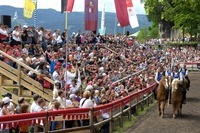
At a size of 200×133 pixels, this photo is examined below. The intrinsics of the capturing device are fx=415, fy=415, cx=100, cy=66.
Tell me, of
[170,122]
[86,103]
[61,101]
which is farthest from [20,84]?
[170,122]

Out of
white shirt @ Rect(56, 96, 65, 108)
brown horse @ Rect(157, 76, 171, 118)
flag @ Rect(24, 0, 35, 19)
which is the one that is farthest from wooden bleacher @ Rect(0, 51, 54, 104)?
flag @ Rect(24, 0, 35, 19)

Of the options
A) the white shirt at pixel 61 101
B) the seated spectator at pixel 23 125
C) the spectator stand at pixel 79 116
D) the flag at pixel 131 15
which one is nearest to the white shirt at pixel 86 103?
the spectator stand at pixel 79 116

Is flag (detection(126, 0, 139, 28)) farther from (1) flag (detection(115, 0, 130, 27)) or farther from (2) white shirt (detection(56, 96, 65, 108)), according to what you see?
(2) white shirt (detection(56, 96, 65, 108))

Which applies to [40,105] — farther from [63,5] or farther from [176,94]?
[176,94]

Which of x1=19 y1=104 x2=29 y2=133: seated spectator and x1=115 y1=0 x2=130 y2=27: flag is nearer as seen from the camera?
x1=19 y1=104 x2=29 y2=133: seated spectator

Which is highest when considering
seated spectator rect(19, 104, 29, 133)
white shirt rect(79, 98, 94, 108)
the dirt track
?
seated spectator rect(19, 104, 29, 133)

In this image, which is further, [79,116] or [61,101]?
[61,101]

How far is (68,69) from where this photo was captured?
16484 mm

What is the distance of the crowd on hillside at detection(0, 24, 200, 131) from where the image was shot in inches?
500

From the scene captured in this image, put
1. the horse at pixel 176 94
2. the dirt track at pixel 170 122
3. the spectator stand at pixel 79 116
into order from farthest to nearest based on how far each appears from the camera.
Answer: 1. the horse at pixel 176 94
2. the dirt track at pixel 170 122
3. the spectator stand at pixel 79 116

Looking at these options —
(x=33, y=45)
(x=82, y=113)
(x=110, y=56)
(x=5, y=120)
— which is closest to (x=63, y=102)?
(x=82, y=113)

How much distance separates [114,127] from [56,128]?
16.0ft

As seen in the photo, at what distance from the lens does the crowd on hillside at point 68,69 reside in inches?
500

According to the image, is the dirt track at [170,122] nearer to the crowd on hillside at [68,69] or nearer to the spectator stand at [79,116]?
the spectator stand at [79,116]
